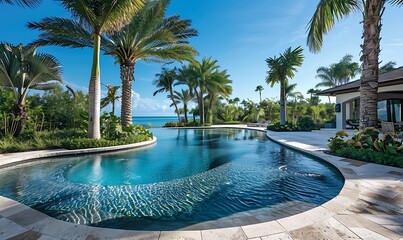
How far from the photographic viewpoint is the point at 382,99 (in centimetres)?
1331

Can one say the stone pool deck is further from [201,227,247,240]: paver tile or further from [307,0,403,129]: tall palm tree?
[307,0,403,129]: tall palm tree

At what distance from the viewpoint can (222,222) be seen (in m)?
2.64

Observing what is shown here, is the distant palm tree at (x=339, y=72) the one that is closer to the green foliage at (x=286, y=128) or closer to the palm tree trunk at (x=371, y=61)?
the green foliage at (x=286, y=128)

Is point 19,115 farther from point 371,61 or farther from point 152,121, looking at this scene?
point 152,121

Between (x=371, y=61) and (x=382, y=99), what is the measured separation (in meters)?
10.8

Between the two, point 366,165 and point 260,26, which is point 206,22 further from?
point 366,165

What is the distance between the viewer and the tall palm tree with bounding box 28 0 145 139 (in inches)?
301

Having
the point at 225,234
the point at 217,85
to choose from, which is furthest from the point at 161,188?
the point at 217,85

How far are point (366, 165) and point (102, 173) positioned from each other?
7.82m

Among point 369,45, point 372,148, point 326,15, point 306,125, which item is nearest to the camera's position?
point 372,148

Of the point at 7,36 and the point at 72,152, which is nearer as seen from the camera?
the point at 72,152

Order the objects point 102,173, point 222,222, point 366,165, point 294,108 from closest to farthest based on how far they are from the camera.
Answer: point 222,222, point 366,165, point 102,173, point 294,108

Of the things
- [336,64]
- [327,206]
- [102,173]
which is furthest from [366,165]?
[336,64]

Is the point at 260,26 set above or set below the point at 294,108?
above
